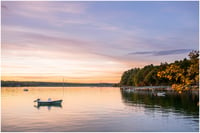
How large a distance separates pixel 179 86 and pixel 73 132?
2051 centimetres

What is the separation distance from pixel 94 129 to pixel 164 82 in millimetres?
121177

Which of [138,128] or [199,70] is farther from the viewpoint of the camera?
[138,128]

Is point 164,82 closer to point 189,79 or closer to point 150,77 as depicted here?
point 150,77

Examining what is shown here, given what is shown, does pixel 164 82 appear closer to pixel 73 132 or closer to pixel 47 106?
pixel 47 106

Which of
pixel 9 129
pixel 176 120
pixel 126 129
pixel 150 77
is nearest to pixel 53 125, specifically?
pixel 9 129

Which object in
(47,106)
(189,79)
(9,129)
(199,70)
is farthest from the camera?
(47,106)

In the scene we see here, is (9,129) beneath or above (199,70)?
beneath

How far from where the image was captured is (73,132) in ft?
95.0


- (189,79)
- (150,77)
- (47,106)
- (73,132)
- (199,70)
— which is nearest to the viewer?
(199,70)

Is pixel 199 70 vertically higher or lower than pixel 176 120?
higher

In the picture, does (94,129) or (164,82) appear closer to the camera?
(94,129)

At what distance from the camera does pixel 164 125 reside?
109 feet

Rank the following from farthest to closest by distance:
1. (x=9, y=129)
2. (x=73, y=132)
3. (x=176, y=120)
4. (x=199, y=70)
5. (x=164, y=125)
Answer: (x=176, y=120) < (x=164, y=125) < (x=9, y=129) < (x=73, y=132) < (x=199, y=70)

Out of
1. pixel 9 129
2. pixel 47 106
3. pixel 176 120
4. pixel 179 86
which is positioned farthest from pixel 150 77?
pixel 179 86
